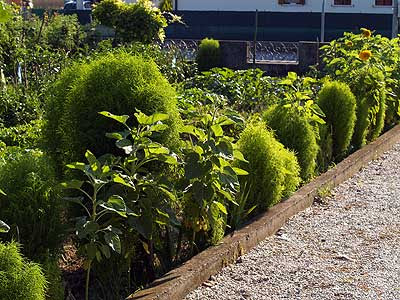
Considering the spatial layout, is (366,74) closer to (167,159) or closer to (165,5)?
(167,159)

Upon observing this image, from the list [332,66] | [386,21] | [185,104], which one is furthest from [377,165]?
[386,21]

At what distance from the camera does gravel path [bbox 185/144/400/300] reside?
483 centimetres

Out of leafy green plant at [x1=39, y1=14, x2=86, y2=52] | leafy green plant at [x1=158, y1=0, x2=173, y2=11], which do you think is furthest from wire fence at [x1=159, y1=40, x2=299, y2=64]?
leafy green plant at [x1=158, y1=0, x2=173, y2=11]

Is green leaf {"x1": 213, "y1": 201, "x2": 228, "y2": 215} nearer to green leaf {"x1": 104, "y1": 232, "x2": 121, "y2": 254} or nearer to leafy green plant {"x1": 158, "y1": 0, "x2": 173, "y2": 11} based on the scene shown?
green leaf {"x1": 104, "y1": 232, "x2": 121, "y2": 254}

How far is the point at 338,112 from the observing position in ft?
27.5

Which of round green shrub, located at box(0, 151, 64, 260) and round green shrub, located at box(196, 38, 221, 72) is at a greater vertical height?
round green shrub, located at box(0, 151, 64, 260)

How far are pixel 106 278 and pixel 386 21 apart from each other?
27152mm

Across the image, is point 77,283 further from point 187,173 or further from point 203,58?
point 203,58

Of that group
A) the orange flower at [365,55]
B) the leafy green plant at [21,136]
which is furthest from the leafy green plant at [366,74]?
the leafy green plant at [21,136]

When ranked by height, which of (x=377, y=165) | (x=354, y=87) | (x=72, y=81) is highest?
(x=72, y=81)

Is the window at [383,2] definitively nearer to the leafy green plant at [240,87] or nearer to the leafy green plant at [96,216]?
the leafy green plant at [240,87]

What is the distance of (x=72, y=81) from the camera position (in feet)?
16.1

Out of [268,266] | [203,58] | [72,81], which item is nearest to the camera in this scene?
[72,81]

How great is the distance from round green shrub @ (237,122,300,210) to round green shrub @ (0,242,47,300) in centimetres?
262
